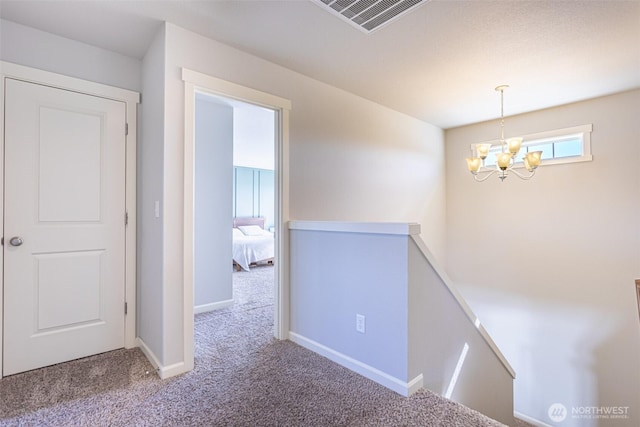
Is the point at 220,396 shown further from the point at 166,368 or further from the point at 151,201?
the point at 151,201

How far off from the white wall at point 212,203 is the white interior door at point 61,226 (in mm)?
975

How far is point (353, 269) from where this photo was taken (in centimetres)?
219

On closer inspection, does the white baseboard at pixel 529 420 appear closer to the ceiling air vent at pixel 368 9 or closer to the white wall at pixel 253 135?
the ceiling air vent at pixel 368 9

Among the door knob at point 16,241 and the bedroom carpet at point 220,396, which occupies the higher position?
the door knob at point 16,241

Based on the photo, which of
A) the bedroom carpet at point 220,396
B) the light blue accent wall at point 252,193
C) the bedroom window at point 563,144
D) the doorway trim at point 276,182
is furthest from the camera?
the light blue accent wall at point 252,193

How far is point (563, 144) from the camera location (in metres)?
3.86

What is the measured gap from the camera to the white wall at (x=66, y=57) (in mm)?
2066

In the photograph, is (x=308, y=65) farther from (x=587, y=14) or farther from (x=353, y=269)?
(x=587, y=14)

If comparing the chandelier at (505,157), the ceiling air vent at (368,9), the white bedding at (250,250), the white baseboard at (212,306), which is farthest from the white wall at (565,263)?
the white bedding at (250,250)

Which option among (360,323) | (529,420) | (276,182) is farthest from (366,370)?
(529,420)

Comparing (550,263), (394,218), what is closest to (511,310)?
(550,263)

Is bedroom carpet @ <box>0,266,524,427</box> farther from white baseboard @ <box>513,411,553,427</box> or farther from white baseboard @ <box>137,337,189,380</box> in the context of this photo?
white baseboard @ <box>513,411,553,427</box>

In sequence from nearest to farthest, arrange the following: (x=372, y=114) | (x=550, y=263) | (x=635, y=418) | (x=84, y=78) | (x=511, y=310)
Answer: (x=84, y=78) → (x=635, y=418) → (x=372, y=114) → (x=550, y=263) → (x=511, y=310)

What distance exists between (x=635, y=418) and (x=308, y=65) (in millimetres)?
4964
